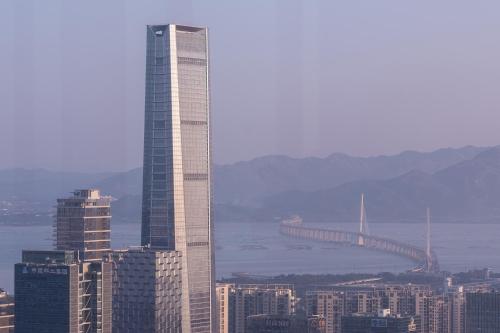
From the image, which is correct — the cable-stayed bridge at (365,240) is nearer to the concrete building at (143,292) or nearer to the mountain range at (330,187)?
the mountain range at (330,187)

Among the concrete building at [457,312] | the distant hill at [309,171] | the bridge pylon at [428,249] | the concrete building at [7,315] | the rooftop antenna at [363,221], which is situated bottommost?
the concrete building at [457,312]

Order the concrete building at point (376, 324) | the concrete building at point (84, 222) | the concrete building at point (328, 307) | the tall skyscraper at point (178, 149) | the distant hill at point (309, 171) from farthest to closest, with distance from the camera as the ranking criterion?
the distant hill at point (309, 171) → the tall skyscraper at point (178, 149) → the concrete building at point (328, 307) → the concrete building at point (84, 222) → the concrete building at point (376, 324)

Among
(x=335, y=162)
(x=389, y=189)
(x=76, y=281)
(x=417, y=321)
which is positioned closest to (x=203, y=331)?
(x=417, y=321)

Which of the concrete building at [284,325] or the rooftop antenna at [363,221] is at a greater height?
the rooftop antenna at [363,221]

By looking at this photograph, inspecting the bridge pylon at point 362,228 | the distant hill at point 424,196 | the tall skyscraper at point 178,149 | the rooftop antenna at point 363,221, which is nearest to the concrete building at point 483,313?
the tall skyscraper at point 178,149

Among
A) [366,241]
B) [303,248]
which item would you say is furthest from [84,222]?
[366,241]

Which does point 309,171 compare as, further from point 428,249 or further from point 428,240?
point 428,240

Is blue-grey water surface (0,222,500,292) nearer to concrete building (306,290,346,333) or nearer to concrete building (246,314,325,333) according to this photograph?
concrete building (306,290,346,333)

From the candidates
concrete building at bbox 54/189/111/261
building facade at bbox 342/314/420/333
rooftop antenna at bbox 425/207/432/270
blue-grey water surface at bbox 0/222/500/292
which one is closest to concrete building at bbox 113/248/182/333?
concrete building at bbox 54/189/111/261

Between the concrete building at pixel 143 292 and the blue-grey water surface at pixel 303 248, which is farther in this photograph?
the blue-grey water surface at pixel 303 248
